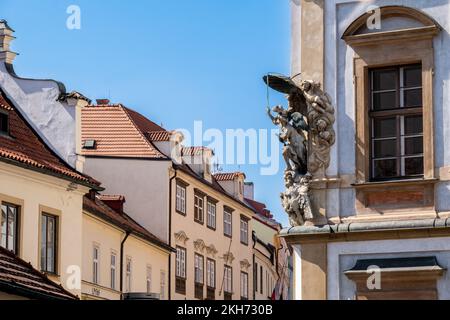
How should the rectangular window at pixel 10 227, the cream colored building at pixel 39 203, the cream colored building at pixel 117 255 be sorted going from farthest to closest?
the cream colored building at pixel 117 255, the cream colored building at pixel 39 203, the rectangular window at pixel 10 227

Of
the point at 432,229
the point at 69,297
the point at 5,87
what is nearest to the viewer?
the point at 432,229

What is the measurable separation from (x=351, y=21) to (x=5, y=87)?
29.7m

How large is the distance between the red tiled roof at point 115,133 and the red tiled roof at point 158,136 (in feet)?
0.93

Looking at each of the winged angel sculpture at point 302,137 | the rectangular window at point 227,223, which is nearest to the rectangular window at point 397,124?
the winged angel sculpture at point 302,137

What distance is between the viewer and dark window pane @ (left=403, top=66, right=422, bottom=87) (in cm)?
2261

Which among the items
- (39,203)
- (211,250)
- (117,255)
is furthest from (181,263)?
(39,203)

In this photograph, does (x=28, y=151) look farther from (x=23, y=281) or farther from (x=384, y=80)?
(x=384, y=80)

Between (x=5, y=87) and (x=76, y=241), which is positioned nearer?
(x=76, y=241)

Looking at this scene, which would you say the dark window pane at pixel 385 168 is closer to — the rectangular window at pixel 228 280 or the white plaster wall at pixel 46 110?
the white plaster wall at pixel 46 110

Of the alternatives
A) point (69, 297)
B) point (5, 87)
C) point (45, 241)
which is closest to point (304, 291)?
point (69, 297)

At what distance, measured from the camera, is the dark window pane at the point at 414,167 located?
22312 millimetres

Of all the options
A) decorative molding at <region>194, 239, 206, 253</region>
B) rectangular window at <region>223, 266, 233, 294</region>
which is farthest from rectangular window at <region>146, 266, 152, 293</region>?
rectangular window at <region>223, 266, 233, 294</region>

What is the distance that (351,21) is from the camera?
75.8 ft

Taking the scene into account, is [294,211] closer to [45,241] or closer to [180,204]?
[45,241]
